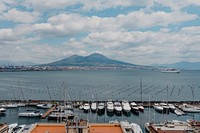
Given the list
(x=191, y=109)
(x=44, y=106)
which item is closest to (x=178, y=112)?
(x=191, y=109)

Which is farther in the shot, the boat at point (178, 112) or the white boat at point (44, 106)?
the white boat at point (44, 106)

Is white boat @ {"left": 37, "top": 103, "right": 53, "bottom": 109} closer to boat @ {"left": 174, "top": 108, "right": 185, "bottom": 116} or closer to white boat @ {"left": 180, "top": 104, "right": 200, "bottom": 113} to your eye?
boat @ {"left": 174, "top": 108, "right": 185, "bottom": 116}

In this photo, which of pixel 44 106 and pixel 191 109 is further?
pixel 44 106

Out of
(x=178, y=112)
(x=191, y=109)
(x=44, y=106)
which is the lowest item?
(x=178, y=112)

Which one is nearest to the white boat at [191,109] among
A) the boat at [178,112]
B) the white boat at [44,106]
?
the boat at [178,112]

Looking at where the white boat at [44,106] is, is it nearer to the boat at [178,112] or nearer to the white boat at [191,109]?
the boat at [178,112]

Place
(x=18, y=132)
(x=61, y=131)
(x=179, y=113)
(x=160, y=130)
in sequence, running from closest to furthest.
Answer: (x=61, y=131) → (x=160, y=130) → (x=18, y=132) → (x=179, y=113)

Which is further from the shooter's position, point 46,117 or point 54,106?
point 54,106

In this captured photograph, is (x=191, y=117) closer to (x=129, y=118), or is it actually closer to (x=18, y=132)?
(x=129, y=118)

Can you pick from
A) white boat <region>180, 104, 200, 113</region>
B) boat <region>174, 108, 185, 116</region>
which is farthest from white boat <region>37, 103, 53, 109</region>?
white boat <region>180, 104, 200, 113</region>

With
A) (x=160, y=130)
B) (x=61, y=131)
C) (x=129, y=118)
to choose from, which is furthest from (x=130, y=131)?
(x=61, y=131)

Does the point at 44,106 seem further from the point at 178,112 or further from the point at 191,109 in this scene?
the point at 191,109
